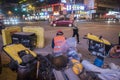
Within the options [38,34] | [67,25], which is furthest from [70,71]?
[67,25]

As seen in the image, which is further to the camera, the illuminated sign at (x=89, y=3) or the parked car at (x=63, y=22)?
the illuminated sign at (x=89, y=3)

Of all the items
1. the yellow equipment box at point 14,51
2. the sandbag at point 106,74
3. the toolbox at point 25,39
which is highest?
the yellow equipment box at point 14,51

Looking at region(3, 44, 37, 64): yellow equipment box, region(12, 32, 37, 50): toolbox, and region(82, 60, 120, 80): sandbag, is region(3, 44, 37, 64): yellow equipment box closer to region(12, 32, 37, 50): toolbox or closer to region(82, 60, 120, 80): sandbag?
region(82, 60, 120, 80): sandbag

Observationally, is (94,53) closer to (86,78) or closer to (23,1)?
(86,78)

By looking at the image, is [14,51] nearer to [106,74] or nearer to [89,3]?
[106,74]

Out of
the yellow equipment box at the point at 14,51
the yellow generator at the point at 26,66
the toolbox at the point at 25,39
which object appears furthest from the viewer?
the toolbox at the point at 25,39

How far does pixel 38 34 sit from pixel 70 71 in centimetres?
803

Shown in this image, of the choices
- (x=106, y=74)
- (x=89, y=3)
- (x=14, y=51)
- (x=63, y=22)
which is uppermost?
(x=89, y=3)

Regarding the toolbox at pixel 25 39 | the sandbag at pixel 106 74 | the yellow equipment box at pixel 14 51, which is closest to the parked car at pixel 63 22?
the toolbox at pixel 25 39

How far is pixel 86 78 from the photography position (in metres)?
7.25

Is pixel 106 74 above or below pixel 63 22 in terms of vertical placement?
above

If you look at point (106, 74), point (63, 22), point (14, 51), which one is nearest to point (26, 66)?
point (14, 51)

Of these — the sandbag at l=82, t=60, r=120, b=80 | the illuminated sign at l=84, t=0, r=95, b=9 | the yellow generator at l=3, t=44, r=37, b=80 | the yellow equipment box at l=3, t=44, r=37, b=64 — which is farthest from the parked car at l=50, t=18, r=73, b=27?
the illuminated sign at l=84, t=0, r=95, b=9

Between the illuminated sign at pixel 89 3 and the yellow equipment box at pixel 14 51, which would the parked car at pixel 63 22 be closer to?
the yellow equipment box at pixel 14 51
